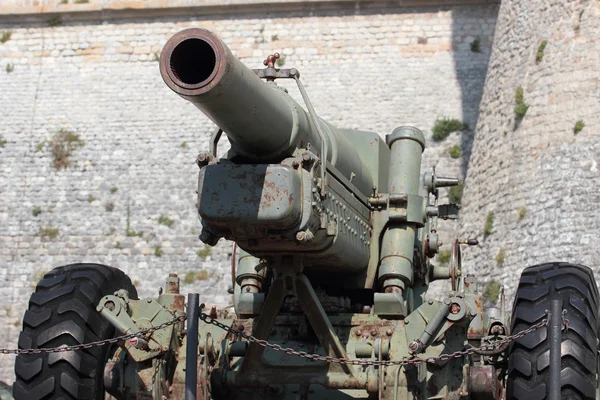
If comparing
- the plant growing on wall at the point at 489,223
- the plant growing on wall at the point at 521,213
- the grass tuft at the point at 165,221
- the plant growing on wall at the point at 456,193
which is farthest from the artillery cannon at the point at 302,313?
the grass tuft at the point at 165,221

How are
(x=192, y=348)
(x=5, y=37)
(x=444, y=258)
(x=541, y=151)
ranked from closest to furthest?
(x=192, y=348), (x=541, y=151), (x=444, y=258), (x=5, y=37)

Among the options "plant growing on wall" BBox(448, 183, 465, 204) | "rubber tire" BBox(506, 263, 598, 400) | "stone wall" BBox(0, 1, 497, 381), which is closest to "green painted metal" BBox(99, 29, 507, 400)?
"rubber tire" BBox(506, 263, 598, 400)

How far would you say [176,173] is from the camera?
25.3m

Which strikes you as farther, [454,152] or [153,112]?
[153,112]

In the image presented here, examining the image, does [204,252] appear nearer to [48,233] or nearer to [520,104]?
[48,233]

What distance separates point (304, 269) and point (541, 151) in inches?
425

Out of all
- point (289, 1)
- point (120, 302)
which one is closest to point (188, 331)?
point (120, 302)

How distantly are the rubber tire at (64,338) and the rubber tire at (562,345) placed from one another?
2923mm

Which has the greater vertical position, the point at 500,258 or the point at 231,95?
the point at 500,258

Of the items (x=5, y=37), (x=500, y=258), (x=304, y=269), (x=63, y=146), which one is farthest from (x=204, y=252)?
(x=304, y=269)

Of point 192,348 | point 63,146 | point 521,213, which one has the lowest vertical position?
point 192,348

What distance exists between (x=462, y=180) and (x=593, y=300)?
14.4 metres

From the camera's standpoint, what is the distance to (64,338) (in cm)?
928

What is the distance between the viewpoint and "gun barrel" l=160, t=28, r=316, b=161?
6.95m
